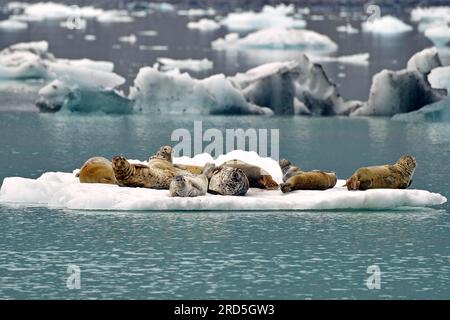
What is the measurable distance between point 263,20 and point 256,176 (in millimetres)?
40379

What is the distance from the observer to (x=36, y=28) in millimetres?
59781

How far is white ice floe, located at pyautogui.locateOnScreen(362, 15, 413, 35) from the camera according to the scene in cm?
5647

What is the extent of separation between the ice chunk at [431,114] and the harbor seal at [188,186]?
1171 cm

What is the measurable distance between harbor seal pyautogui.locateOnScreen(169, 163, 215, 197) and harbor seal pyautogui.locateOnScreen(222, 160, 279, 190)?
0.63 m

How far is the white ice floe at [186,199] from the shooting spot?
15.2 m

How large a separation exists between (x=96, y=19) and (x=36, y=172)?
46731mm

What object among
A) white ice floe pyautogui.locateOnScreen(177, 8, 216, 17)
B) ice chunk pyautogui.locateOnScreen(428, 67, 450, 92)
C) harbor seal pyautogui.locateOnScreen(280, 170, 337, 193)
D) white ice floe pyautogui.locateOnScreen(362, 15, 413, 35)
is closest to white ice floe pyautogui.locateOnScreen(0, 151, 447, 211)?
harbor seal pyautogui.locateOnScreen(280, 170, 337, 193)

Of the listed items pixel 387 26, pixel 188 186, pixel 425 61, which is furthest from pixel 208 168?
pixel 387 26

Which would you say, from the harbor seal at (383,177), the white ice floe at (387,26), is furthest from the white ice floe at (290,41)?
the harbor seal at (383,177)

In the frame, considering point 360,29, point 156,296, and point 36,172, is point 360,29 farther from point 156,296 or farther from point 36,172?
point 156,296

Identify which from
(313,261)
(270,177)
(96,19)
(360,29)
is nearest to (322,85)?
(270,177)

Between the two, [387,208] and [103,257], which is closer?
[103,257]

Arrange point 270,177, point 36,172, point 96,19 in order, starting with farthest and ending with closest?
point 96,19, point 36,172, point 270,177
